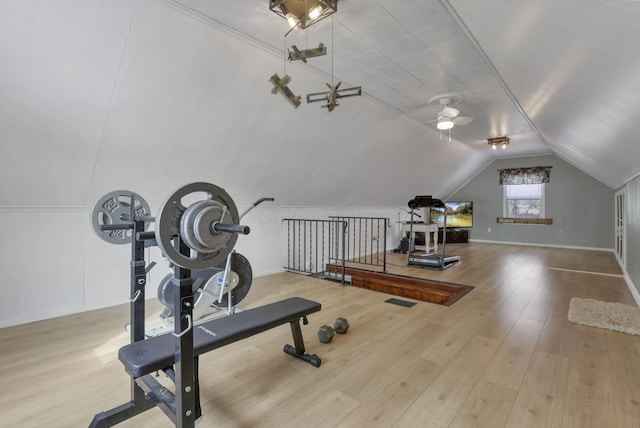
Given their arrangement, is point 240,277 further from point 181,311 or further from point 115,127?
point 181,311

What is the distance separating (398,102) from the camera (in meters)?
4.90

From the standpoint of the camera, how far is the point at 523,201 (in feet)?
31.1

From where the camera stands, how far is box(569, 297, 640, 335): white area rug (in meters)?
3.14

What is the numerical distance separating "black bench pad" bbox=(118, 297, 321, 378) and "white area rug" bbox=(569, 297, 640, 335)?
3.00 m

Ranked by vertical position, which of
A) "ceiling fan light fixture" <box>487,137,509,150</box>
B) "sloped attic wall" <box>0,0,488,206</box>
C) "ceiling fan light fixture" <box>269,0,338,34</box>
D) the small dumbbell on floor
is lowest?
→ the small dumbbell on floor

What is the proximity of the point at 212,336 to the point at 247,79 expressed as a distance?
271 cm

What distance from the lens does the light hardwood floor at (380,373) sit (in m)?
1.84

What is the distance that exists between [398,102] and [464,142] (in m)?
3.45

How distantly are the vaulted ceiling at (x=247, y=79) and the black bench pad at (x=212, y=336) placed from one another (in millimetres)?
2284

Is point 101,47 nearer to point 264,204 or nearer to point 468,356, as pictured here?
point 264,204

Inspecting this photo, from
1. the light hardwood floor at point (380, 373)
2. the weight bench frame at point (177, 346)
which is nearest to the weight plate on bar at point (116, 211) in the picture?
the weight bench frame at point (177, 346)

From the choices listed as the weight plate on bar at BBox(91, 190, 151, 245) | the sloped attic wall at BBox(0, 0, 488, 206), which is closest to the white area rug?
the sloped attic wall at BBox(0, 0, 488, 206)

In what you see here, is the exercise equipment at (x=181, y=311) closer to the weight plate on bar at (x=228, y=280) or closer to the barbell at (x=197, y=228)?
the barbell at (x=197, y=228)

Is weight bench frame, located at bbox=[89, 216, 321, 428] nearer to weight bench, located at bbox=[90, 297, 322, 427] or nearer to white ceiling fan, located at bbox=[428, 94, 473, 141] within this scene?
weight bench, located at bbox=[90, 297, 322, 427]
